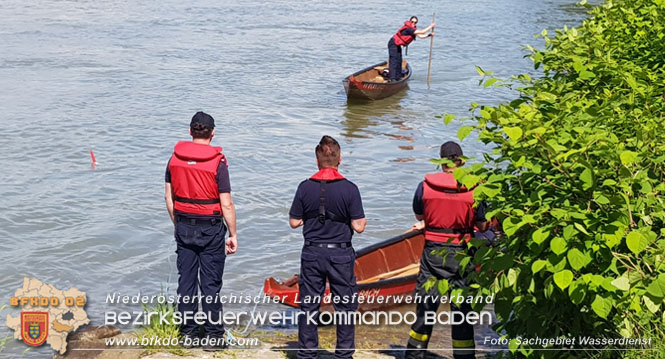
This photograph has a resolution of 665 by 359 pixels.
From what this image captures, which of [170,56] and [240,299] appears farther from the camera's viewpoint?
[170,56]

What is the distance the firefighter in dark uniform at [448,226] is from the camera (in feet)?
24.6

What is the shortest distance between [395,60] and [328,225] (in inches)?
805

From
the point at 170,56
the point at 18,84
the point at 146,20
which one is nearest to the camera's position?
the point at 18,84

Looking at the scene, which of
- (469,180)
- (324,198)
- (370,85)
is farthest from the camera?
(370,85)

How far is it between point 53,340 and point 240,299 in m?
3.49

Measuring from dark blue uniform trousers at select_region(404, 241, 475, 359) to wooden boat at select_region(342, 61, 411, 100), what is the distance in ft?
60.7

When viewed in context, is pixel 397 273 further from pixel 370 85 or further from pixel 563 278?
pixel 370 85

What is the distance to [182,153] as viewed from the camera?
25.1 ft

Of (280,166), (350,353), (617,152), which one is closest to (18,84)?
(280,166)

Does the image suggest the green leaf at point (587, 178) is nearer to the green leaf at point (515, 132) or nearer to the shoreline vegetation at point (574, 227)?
the shoreline vegetation at point (574, 227)

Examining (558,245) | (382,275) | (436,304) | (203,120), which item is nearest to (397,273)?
(382,275)

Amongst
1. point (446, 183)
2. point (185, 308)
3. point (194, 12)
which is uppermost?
point (446, 183)

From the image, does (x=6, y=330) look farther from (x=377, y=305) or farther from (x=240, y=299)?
(x=377, y=305)

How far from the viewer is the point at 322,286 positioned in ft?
24.2
